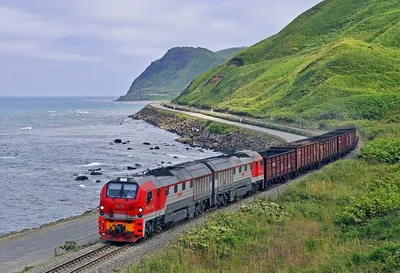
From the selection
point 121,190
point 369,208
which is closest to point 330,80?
point 369,208

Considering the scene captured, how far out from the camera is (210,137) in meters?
104

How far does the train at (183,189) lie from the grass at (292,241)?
3.33 meters

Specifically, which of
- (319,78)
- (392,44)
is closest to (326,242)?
(319,78)

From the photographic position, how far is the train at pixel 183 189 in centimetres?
2695

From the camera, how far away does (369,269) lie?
16969mm

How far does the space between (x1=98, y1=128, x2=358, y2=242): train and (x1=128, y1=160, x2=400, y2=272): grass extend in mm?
3328

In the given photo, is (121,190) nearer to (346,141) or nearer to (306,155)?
(306,155)

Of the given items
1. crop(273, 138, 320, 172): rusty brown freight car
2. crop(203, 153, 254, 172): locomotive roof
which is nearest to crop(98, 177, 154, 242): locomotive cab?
crop(203, 153, 254, 172): locomotive roof

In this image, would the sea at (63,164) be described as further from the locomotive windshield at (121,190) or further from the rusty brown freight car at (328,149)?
the rusty brown freight car at (328,149)

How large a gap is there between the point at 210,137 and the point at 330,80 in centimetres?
2787

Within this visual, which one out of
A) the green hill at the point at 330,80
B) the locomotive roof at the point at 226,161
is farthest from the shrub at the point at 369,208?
the green hill at the point at 330,80

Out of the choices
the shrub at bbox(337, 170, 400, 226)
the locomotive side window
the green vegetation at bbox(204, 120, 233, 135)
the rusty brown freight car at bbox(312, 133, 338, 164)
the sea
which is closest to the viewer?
the shrub at bbox(337, 170, 400, 226)

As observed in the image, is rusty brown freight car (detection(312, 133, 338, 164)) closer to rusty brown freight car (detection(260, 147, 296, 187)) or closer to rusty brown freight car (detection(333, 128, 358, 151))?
rusty brown freight car (detection(333, 128, 358, 151))

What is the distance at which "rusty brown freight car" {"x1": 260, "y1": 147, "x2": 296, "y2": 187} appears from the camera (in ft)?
148
